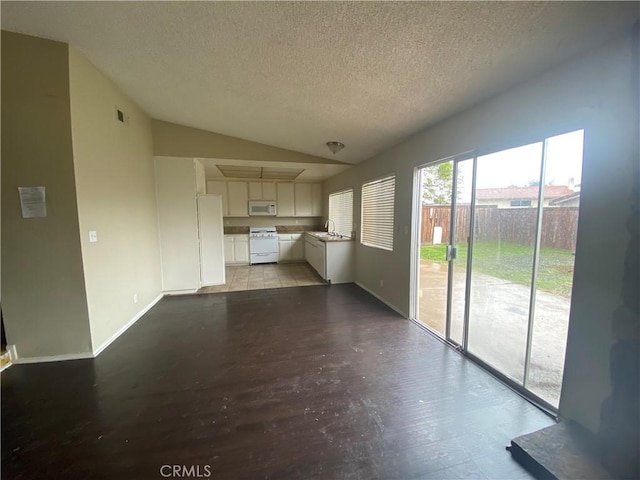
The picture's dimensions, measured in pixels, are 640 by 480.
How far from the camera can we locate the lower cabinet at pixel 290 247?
22.9ft

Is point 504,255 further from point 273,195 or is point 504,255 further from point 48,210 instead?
point 273,195

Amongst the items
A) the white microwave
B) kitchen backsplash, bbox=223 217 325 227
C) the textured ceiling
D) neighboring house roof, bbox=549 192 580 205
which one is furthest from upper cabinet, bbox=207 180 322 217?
neighboring house roof, bbox=549 192 580 205

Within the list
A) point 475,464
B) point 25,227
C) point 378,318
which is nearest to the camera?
point 475,464

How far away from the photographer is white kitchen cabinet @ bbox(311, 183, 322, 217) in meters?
7.32

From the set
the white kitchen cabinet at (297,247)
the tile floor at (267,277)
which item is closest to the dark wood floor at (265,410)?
the tile floor at (267,277)

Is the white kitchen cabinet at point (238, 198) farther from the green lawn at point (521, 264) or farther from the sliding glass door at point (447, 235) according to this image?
the green lawn at point (521, 264)

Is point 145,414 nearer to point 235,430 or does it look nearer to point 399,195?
point 235,430

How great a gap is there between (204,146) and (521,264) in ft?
14.6

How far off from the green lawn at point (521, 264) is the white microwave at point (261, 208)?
17.8 feet

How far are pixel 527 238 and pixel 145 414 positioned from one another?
9.73 ft

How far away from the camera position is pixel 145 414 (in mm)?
1706

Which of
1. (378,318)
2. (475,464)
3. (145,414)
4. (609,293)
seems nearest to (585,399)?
(609,293)

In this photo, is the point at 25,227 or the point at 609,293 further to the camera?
the point at 25,227

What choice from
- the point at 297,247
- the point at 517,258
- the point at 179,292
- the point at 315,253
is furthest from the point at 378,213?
the point at 179,292
